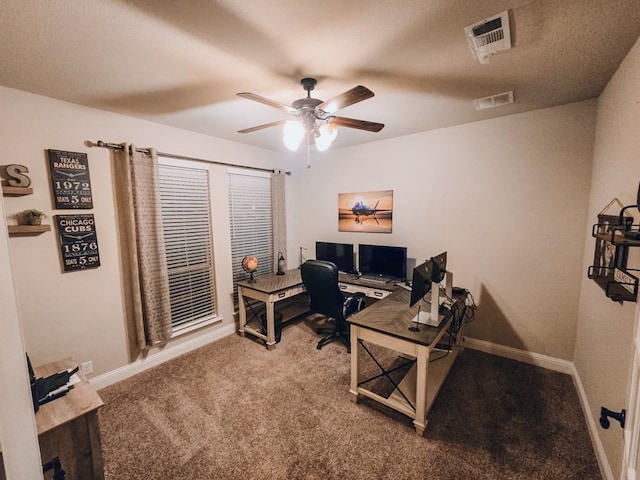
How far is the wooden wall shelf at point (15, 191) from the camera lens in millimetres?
1882

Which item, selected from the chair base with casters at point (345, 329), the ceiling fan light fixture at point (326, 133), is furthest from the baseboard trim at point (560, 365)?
the ceiling fan light fixture at point (326, 133)

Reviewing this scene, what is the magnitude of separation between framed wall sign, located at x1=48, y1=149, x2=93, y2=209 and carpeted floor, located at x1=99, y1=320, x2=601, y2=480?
5.72 ft

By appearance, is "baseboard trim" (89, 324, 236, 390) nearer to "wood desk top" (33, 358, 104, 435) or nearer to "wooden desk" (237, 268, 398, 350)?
"wooden desk" (237, 268, 398, 350)

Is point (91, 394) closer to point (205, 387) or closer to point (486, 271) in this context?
point (205, 387)

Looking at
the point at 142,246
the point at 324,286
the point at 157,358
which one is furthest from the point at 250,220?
the point at 157,358

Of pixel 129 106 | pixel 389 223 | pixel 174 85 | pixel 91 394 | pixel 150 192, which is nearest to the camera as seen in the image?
pixel 91 394

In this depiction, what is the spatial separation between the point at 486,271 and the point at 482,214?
63cm

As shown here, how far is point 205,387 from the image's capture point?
95.1 inches

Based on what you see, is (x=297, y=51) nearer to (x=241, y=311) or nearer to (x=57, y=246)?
(x=57, y=246)

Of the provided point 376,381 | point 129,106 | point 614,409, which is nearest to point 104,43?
point 129,106

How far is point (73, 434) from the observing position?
1287 millimetres

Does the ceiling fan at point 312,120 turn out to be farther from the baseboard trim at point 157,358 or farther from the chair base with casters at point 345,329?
the baseboard trim at point 157,358

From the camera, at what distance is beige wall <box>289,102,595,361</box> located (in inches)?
94.7

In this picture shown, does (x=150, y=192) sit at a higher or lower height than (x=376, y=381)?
higher
